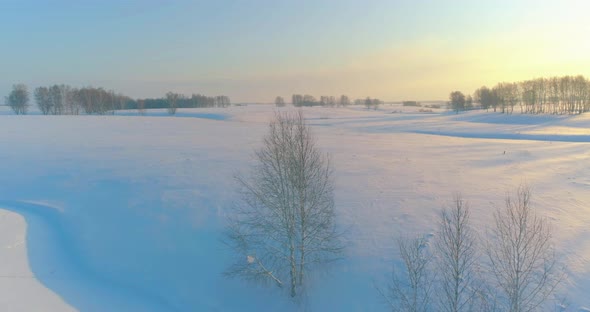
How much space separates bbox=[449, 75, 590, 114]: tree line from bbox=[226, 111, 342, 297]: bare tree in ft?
300

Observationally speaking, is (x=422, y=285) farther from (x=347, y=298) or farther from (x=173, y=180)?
(x=173, y=180)

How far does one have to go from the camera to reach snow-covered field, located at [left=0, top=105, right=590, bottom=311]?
40.1 ft

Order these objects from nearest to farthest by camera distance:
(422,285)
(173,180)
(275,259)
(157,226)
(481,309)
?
(481,309) → (422,285) → (275,259) → (157,226) → (173,180)

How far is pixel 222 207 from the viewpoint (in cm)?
1738

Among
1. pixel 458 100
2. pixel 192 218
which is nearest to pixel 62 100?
pixel 192 218

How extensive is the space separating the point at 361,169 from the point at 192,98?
138 meters

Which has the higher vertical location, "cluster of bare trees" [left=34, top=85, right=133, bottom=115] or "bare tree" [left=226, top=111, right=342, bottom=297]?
"cluster of bare trees" [left=34, top=85, right=133, bottom=115]

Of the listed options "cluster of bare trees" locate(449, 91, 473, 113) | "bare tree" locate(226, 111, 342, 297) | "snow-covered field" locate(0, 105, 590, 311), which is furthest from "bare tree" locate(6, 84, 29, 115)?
"cluster of bare trees" locate(449, 91, 473, 113)

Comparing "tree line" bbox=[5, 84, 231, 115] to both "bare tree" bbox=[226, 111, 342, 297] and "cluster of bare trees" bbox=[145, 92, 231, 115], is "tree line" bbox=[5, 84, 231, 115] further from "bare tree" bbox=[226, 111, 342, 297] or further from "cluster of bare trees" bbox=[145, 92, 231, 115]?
"bare tree" bbox=[226, 111, 342, 297]

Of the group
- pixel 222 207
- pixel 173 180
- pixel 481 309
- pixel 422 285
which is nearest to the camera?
pixel 481 309

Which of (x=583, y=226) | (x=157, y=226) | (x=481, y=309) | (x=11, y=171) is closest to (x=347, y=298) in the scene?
(x=481, y=309)

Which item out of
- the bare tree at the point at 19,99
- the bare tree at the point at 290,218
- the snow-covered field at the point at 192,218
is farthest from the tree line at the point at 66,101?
the bare tree at the point at 290,218

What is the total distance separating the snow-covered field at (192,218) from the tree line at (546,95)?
68.3 m

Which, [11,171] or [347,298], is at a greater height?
[11,171]
